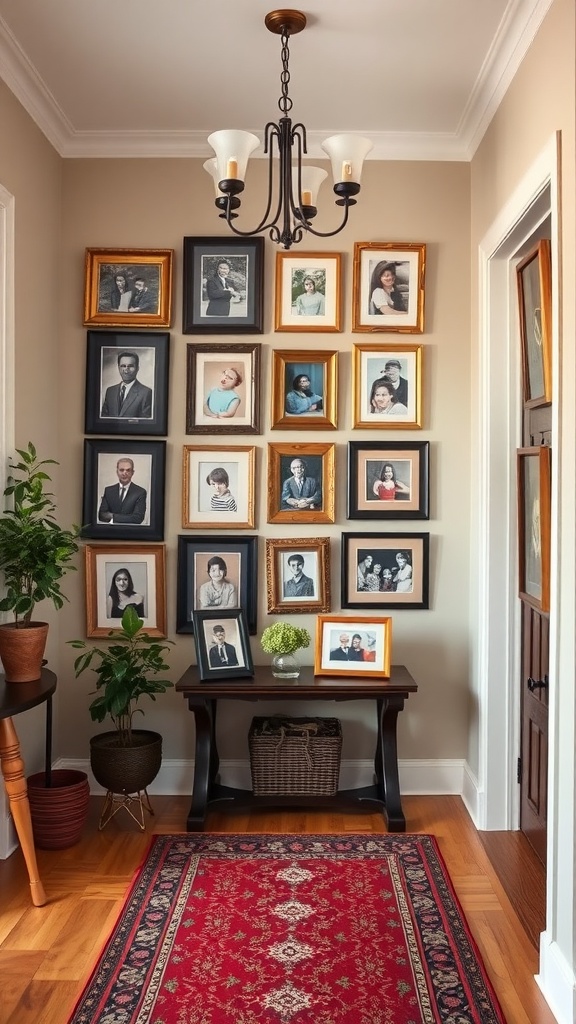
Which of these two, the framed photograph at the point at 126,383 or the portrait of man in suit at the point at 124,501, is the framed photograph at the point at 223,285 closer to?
the framed photograph at the point at 126,383

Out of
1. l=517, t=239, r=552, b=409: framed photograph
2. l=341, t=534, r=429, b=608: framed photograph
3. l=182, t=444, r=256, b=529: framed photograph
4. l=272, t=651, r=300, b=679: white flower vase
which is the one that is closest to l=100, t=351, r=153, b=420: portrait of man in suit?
l=182, t=444, r=256, b=529: framed photograph

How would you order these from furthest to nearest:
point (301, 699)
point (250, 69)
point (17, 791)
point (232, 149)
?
point (301, 699), point (250, 69), point (17, 791), point (232, 149)

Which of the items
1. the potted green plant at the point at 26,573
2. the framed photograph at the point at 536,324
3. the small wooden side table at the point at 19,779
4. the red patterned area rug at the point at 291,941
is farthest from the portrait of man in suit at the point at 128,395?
the red patterned area rug at the point at 291,941

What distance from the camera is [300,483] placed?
3.99 metres

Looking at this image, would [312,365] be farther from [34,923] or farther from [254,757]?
[34,923]

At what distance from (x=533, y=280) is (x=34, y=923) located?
2762 mm

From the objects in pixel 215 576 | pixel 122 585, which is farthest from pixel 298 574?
pixel 122 585

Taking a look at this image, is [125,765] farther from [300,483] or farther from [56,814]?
[300,483]

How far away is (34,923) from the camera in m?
2.84

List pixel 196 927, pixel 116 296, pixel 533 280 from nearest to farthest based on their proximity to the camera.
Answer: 1. pixel 196 927
2. pixel 533 280
3. pixel 116 296

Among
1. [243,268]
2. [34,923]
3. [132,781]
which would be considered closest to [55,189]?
[243,268]

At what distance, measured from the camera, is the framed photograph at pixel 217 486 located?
397 centimetres

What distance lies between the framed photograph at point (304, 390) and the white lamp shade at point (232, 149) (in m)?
1.39

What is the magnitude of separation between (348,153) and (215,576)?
6.62 ft
